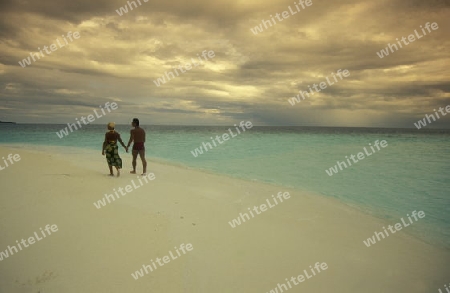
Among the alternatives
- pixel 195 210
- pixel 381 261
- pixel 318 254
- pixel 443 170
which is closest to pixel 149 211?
pixel 195 210

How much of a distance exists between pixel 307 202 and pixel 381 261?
11.7ft

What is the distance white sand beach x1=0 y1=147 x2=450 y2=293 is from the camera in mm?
3482

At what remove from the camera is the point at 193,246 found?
441cm

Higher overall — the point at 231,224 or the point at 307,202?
the point at 231,224

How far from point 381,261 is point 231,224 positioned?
9.50 feet

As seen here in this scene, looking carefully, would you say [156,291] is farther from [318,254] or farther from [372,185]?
[372,185]

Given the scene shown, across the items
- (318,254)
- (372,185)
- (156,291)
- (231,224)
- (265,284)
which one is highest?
(156,291)

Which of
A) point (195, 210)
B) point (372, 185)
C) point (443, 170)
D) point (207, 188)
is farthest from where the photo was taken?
point (443, 170)

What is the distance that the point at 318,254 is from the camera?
14.6 feet

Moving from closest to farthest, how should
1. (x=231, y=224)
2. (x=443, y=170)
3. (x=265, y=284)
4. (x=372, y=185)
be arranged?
(x=265, y=284) < (x=231, y=224) < (x=372, y=185) < (x=443, y=170)

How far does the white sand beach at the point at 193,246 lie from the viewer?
3482 mm

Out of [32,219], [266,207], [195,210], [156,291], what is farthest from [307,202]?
[32,219]

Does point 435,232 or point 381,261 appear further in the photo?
point 435,232

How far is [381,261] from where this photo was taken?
14.5 ft
